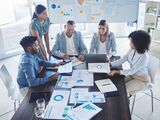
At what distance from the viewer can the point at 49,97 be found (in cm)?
175

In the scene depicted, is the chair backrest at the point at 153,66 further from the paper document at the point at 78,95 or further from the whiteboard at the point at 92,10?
the whiteboard at the point at 92,10

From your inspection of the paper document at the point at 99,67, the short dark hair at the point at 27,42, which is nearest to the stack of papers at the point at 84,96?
the paper document at the point at 99,67

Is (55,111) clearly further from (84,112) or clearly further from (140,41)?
(140,41)

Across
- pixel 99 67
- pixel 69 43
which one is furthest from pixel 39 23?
pixel 99 67

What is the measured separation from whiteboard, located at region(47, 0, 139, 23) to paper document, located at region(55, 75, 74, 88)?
1.57m

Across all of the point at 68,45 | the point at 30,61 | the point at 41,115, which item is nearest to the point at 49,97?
the point at 41,115

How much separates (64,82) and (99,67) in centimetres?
43

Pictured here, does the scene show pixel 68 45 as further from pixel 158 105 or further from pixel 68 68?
pixel 158 105

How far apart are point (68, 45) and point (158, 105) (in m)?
1.48

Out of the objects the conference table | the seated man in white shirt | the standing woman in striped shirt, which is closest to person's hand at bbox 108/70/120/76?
the conference table

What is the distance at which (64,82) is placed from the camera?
77.4 inches

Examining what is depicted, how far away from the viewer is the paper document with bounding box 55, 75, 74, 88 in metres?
1.90

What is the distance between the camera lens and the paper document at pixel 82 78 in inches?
75.9

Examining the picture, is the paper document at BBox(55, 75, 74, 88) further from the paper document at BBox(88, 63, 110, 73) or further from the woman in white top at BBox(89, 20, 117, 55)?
the woman in white top at BBox(89, 20, 117, 55)
